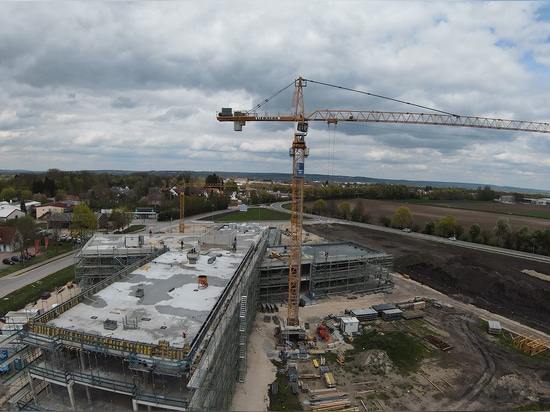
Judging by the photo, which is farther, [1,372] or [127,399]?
[1,372]

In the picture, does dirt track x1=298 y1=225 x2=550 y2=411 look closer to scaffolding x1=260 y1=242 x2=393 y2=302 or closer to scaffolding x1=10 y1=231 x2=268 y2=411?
scaffolding x1=260 y1=242 x2=393 y2=302

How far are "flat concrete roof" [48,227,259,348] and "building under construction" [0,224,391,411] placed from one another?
73 millimetres

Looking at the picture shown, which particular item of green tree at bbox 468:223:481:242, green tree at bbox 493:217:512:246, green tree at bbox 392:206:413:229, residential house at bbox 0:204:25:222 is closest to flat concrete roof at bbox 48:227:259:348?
residential house at bbox 0:204:25:222

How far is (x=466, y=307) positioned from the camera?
142 ft

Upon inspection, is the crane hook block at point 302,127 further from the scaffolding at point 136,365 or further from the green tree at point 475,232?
the green tree at point 475,232

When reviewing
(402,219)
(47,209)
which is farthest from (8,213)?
(402,219)

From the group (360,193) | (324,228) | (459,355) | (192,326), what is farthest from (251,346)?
(360,193)

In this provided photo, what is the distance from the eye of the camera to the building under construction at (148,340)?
57.9ft

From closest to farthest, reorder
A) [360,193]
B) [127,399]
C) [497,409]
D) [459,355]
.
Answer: [127,399]
[497,409]
[459,355]
[360,193]

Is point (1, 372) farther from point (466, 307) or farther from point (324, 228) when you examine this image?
point (324, 228)

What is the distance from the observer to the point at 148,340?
786 inches

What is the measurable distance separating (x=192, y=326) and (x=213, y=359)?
350 centimetres

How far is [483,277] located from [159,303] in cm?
4696

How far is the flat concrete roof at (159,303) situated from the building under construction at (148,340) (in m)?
0.07
